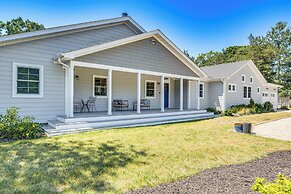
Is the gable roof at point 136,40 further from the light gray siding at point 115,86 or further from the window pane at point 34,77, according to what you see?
the light gray siding at point 115,86

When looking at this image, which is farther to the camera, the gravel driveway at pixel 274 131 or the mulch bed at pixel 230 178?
the gravel driveway at pixel 274 131

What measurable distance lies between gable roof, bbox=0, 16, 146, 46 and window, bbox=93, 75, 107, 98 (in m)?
2.94

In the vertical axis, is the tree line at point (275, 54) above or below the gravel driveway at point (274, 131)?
above

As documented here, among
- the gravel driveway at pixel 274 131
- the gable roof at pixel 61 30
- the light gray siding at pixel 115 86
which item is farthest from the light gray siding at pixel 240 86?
the gable roof at pixel 61 30

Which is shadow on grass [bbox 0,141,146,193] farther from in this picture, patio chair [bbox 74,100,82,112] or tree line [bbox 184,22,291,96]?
tree line [bbox 184,22,291,96]

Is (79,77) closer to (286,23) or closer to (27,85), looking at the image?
(27,85)

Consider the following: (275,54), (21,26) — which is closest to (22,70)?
(21,26)

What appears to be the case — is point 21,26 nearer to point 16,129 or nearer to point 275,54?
point 16,129

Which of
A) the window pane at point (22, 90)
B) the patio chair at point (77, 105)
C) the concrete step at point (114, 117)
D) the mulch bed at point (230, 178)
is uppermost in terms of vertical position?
the window pane at point (22, 90)

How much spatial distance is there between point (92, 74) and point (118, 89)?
1.95m

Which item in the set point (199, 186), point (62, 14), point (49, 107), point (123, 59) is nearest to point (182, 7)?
point (123, 59)

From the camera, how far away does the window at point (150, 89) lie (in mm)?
14023

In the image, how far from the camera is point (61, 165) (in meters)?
4.11

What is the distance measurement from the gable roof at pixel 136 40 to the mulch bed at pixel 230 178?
6984mm
